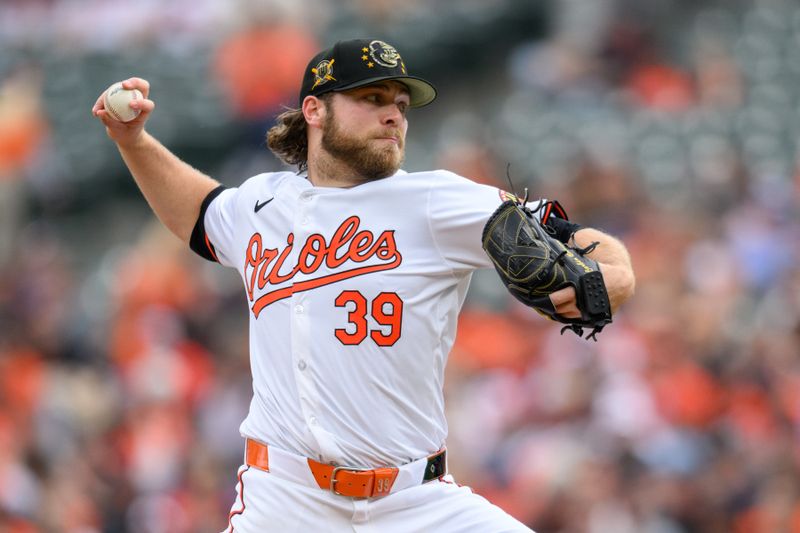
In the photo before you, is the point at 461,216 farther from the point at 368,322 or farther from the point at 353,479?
the point at 353,479

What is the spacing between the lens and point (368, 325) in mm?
3982

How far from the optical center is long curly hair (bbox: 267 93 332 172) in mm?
4477

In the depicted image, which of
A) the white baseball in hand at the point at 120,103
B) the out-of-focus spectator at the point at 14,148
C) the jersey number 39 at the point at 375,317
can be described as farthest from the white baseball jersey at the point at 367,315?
the out-of-focus spectator at the point at 14,148

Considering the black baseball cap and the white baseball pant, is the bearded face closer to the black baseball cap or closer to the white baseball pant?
the black baseball cap

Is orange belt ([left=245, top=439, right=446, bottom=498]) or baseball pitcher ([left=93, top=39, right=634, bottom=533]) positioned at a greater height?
baseball pitcher ([left=93, top=39, right=634, bottom=533])

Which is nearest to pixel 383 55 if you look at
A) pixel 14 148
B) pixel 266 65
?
pixel 266 65

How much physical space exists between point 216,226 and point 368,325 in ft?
2.48

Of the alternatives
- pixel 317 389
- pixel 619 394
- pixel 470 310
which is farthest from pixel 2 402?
pixel 317 389

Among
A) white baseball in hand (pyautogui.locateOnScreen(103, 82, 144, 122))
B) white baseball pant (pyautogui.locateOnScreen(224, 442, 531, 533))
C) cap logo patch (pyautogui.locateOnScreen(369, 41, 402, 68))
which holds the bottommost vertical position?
white baseball pant (pyautogui.locateOnScreen(224, 442, 531, 533))

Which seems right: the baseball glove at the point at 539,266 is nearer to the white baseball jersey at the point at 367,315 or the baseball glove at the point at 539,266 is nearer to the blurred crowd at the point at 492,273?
the white baseball jersey at the point at 367,315

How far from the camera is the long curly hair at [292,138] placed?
14.7ft

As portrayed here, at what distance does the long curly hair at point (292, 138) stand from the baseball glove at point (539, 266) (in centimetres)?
93

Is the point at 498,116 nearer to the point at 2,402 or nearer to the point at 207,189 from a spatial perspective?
the point at 2,402

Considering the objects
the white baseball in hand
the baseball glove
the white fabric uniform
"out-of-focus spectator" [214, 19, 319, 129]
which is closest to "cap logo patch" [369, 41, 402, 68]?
the white fabric uniform
